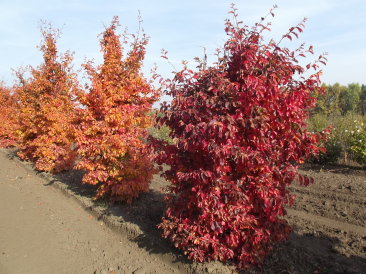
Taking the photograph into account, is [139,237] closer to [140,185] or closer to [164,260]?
[164,260]

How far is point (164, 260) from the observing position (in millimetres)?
4492

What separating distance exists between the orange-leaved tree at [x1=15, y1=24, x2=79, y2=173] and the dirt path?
7.12 ft

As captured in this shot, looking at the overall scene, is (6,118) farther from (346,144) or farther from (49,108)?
(346,144)

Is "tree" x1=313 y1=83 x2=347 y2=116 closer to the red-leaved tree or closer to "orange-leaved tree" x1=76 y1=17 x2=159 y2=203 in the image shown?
"orange-leaved tree" x1=76 y1=17 x2=159 y2=203

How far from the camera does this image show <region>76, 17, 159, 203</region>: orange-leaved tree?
19.9 ft

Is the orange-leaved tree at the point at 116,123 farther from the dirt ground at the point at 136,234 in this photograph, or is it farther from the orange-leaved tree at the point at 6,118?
the orange-leaved tree at the point at 6,118

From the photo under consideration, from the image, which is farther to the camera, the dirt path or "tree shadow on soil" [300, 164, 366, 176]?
"tree shadow on soil" [300, 164, 366, 176]

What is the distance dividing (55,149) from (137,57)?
15.7 feet

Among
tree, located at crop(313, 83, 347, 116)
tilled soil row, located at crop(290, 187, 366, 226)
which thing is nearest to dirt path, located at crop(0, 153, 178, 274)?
tilled soil row, located at crop(290, 187, 366, 226)

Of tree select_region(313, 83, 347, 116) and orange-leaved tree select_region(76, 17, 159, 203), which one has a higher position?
tree select_region(313, 83, 347, 116)

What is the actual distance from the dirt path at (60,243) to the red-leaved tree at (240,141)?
3.64 feet

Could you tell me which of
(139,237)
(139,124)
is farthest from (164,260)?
(139,124)

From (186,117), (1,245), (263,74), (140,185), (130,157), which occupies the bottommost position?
(1,245)

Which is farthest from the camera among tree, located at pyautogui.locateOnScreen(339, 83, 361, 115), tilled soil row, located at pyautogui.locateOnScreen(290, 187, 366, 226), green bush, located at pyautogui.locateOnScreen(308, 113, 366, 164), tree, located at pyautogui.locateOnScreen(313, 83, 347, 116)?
tree, located at pyautogui.locateOnScreen(339, 83, 361, 115)
